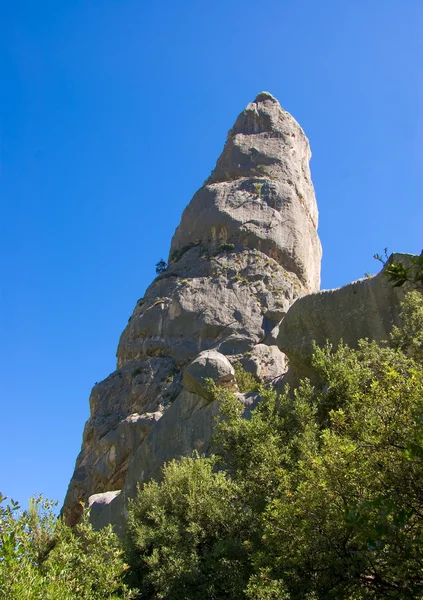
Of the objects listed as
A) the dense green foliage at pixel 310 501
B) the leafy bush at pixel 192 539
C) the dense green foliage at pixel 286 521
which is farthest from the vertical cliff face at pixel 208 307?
the dense green foliage at pixel 286 521

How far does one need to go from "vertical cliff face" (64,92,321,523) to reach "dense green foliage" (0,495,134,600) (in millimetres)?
16239

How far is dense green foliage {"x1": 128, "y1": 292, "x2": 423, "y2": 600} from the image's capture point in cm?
898

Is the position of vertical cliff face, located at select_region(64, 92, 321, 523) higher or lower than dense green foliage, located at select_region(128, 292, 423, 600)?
higher

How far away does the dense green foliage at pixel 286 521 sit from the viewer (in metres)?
8.83

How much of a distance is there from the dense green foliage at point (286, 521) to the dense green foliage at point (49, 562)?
3cm

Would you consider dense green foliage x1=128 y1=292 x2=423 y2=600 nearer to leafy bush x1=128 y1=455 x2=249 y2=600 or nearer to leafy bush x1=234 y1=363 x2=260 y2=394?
leafy bush x1=128 y1=455 x2=249 y2=600

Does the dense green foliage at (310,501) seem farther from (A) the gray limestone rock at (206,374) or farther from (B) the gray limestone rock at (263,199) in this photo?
(B) the gray limestone rock at (263,199)

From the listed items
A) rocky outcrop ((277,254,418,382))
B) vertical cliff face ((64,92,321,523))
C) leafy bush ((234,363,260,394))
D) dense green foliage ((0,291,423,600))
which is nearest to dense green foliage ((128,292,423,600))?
dense green foliage ((0,291,423,600))

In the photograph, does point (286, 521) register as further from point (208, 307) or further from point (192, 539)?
point (208, 307)

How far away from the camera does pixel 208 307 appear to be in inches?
1663

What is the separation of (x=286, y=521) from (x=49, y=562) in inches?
181

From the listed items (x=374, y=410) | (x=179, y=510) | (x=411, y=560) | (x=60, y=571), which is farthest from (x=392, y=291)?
(x=60, y=571)

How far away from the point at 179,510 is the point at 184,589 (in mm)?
3868

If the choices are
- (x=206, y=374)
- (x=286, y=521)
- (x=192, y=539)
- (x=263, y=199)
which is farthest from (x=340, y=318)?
(x=263, y=199)
